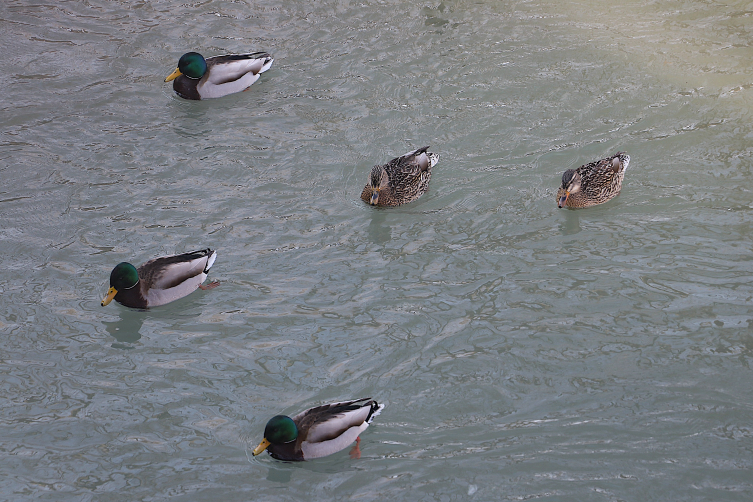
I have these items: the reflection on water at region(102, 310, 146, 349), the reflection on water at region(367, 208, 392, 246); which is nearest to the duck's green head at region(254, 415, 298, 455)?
the reflection on water at region(102, 310, 146, 349)

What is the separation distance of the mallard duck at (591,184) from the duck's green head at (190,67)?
17.4ft

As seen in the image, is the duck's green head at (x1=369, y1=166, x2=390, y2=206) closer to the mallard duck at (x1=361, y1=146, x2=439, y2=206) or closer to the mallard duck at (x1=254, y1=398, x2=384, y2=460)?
the mallard duck at (x1=361, y1=146, x2=439, y2=206)

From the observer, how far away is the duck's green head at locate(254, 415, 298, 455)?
235 inches

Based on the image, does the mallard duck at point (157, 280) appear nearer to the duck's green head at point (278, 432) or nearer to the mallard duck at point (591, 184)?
the duck's green head at point (278, 432)

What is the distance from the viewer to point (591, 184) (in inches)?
346

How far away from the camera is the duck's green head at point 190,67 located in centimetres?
1098

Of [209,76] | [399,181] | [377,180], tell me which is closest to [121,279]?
[377,180]

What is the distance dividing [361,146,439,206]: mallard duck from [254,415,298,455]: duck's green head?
3.56 meters

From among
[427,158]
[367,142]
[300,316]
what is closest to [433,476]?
[300,316]

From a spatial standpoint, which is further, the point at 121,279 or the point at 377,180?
the point at 377,180

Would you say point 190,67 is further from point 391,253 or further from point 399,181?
point 391,253

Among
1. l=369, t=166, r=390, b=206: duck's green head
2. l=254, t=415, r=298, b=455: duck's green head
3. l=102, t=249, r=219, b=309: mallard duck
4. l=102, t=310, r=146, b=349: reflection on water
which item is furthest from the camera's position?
l=369, t=166, r=390, b=206: duck's green head

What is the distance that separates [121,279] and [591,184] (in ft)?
16.7

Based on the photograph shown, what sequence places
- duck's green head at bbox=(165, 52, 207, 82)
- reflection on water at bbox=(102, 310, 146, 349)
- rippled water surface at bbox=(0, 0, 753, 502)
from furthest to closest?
1. duck's green head at bbox=(165, 52, 207, 82)
2. reflection on water at bbox=(102, 310, 146, 349)
3. rippled water surface at bbox=(0, 0, 753, 502)
